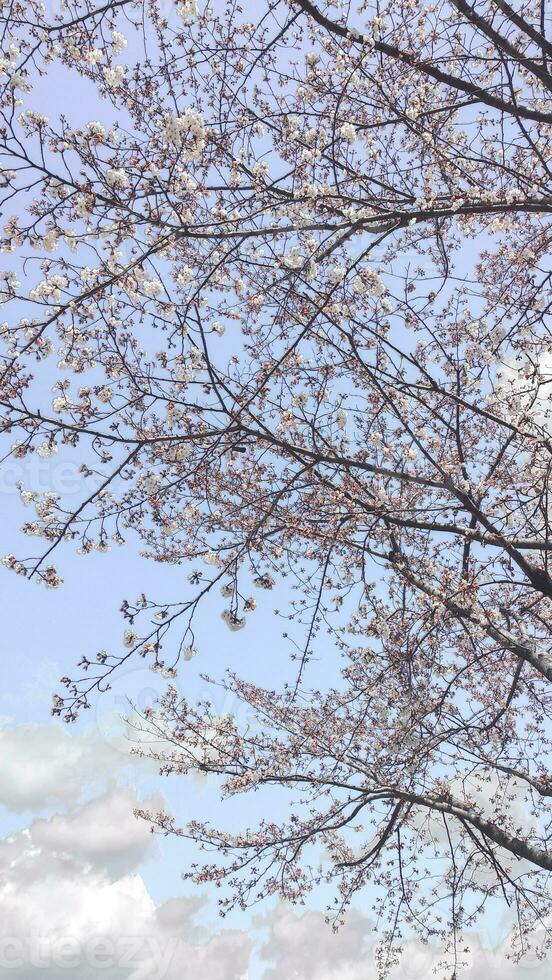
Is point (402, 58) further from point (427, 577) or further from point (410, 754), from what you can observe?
point (410, 754)

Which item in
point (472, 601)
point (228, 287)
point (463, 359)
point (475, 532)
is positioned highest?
point (228, 287)

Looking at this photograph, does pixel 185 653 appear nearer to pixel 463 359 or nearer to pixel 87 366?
pixel 87 366

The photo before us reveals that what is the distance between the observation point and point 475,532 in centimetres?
552

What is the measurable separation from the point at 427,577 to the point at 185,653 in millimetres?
2571

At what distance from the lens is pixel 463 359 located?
6.42 metres

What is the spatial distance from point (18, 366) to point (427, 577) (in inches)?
156

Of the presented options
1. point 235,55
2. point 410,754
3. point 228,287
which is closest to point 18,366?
point 228,287

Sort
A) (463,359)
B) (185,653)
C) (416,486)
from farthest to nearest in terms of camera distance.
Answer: (416,486) → (463,359) → (185,653)

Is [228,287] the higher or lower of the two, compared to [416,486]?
higher

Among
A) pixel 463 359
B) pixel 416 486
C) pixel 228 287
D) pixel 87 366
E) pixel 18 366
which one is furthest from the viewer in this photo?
pixel 416 486

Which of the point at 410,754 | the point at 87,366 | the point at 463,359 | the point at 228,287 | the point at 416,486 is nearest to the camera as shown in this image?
the point at 87,366

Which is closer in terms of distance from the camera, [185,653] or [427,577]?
[185,653]

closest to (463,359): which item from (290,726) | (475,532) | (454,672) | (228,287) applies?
(475,532)

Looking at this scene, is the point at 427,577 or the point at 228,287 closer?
the point at 228,287
